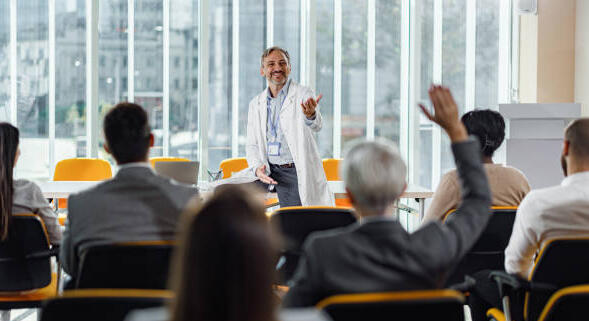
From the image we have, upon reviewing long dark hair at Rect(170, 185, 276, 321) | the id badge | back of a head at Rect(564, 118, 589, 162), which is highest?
back of a head at Rect(564, 118, 589, 162)

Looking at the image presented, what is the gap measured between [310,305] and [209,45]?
6095mm

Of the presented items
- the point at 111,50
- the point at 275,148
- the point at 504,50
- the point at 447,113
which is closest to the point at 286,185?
the point at 275,148

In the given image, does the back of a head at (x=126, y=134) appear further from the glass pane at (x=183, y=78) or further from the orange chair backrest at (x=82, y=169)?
the glass pane at (x=183, y=78)

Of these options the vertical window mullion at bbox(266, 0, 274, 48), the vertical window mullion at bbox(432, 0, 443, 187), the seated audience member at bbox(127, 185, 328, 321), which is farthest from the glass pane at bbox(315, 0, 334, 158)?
the seated audience member at bbox(127, 185, 328, 321)

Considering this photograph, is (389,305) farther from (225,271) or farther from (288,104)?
(288,104)

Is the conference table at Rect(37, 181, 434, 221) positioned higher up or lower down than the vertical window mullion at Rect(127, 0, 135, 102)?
lower down

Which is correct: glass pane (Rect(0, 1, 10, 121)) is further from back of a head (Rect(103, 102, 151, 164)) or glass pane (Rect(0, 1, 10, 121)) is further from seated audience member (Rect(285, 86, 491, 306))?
seated audience member (Rect(285, 86, 491, 306))

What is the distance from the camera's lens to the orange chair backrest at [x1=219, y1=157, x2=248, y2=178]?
5898 millimetres

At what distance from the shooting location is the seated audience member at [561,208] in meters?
2.25

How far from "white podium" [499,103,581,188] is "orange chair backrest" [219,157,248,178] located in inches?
98.5

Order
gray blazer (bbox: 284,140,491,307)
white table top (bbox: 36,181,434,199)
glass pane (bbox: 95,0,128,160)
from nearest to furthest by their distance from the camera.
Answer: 1. gray blazer (bbox: 284,140,491,307)
2. white table top (bbox: 36,181,434,199)
3. glass pane (bbox: 95,0,128,160)

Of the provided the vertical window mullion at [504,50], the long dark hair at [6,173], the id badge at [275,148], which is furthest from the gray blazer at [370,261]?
the vertical window mullion at [504,50]

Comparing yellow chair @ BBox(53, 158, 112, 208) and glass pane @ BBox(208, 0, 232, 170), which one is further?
glass pane @ BBox(208, 0, 232, 170)

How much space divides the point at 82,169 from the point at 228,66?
7.88 ft
